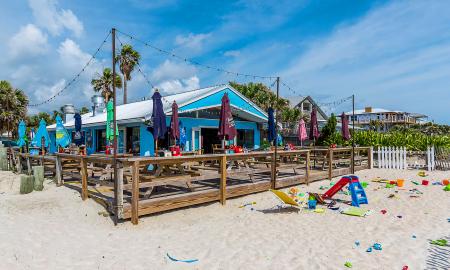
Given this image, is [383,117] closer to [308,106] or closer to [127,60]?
[308,106]

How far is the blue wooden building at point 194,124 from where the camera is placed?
50.0ft

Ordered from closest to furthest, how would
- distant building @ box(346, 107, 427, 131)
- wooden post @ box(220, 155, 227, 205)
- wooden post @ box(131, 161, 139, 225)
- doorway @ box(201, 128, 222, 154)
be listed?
1. wooden post @ box(131, 161, 139, 225)
2. wooden post @ box(220, 155, 227, 205)
3. doorway @ box(201, 128, 222, 154)
4. distant building @ box(346, 107, 427, 131)

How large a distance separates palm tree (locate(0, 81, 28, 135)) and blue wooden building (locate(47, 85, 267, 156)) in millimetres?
10187

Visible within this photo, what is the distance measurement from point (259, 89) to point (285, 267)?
27.5 metres

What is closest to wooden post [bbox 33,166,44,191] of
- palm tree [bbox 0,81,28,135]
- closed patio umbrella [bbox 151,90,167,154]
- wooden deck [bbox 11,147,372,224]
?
wooden deck [bbox 11,147,372,224]

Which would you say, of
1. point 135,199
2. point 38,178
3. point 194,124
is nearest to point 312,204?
point 135,199

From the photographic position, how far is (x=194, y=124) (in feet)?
53.9

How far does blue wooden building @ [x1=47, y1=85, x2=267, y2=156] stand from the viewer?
50.0 feet

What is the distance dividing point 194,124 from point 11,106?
19.2 m

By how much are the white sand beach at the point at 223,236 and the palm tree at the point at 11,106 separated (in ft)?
69.4

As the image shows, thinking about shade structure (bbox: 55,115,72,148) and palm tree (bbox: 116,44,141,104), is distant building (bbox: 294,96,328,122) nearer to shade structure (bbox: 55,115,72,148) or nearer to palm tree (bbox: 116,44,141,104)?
palm tree (bbox: 116,44,141,104)

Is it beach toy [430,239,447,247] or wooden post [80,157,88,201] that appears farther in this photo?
wooden post [80,157,88,201]

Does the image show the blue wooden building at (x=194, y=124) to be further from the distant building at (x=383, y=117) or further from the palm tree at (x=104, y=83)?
the distant building at (x=383, y=117)

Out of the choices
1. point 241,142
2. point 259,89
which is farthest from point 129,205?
point 259,89
